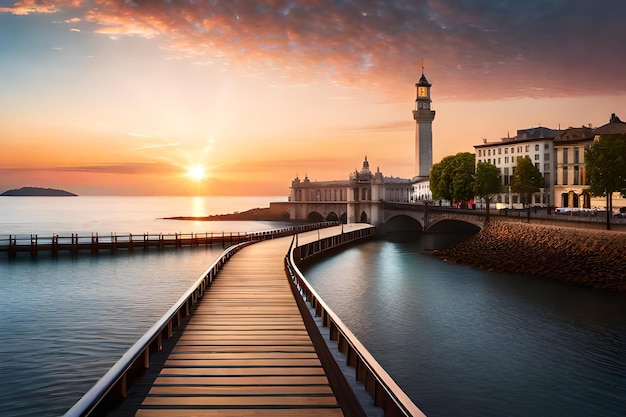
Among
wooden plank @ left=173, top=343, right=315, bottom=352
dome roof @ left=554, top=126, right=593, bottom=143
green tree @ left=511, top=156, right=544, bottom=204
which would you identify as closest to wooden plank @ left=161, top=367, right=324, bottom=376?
wooden plank @ left=173, top=343, right=315, bottom=352

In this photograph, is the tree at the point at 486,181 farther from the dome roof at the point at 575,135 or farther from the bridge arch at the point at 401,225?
the bridge arch at the point at 401,225

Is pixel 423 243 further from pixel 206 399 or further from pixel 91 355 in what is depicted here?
pixel 206 399

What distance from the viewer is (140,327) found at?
111 feet

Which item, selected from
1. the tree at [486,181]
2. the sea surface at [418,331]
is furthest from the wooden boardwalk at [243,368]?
the tree at [486,181]

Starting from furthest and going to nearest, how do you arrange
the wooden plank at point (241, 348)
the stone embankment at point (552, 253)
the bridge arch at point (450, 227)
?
the bridge arch at point (450, 227) < the stone embankment at point (552, 253) < the wooden plank at point (241, 348)

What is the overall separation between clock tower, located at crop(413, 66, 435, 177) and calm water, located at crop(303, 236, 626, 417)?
112 meters

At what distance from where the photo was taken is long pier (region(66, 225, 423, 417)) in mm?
11594

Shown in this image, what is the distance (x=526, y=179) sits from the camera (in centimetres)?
10056

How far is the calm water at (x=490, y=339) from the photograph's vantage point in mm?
23094

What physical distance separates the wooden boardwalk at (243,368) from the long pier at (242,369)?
0.9 inches

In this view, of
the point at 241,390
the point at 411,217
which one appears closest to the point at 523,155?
the point at 411,217

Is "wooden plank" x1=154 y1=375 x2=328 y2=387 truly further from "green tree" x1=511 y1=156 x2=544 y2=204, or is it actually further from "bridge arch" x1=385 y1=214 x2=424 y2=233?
"bridge arch" x1=385 y1=214 x2=424 y2=233

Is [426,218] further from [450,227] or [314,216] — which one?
[314,216]

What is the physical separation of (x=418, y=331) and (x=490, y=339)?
4.19m
